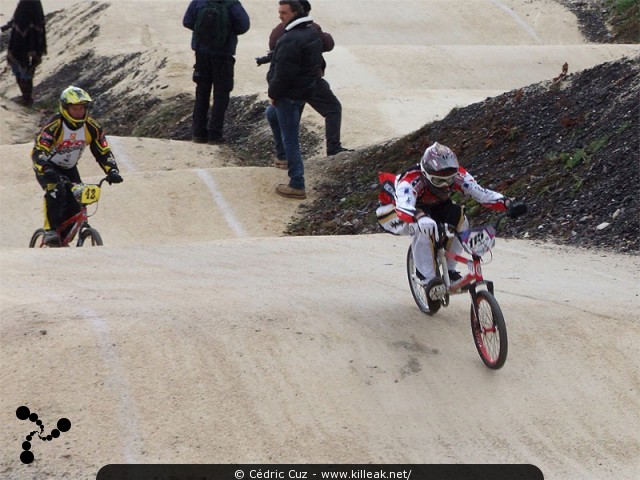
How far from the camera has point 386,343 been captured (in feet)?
24.6

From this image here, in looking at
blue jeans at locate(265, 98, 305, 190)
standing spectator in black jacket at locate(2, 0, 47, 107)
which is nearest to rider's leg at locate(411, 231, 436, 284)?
blue jeans at locate(265, 98, 305, 190)

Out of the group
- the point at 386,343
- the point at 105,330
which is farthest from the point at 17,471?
the point at 386,343

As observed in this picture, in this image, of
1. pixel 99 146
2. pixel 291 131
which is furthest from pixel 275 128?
pixel 99 146

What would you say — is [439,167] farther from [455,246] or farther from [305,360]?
[305,360]

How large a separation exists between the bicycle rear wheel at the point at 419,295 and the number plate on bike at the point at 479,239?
0.68 m

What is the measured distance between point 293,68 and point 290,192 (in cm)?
195

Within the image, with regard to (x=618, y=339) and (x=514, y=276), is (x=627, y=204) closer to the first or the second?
(x=514, y=276)

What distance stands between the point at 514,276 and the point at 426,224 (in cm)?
305

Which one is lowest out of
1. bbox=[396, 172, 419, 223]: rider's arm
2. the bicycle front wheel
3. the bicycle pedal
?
the bicycle front wheel

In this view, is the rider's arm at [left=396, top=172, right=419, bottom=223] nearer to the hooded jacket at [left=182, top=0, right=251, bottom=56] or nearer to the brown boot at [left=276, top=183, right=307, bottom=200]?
the brown boot at [left=276, top=183, right=307, bottom=200]

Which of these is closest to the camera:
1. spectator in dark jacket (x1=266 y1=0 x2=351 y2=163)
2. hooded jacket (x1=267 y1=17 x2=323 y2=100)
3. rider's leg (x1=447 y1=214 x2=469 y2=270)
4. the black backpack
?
rider's leg (x1=447 y1=214 x2=469 y2=270)

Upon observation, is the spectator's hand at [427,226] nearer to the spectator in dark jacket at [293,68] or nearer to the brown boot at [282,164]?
A: the spectator in dark jacket at [293,68]

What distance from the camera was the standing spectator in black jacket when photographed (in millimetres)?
20969

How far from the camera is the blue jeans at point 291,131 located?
13.8 m
